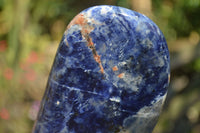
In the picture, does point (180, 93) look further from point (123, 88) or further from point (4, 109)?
point (123, 88)

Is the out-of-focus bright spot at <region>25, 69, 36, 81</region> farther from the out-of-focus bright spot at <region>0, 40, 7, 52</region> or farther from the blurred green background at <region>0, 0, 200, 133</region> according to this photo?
the out-of-focus bright spot at <region>0, 40, 7, 52</region>

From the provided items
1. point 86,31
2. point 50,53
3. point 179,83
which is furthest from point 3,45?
point 86,31

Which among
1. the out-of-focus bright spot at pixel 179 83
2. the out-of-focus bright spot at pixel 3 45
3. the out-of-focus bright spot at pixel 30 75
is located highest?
the out-of-focus bright spot at pixel 3 45

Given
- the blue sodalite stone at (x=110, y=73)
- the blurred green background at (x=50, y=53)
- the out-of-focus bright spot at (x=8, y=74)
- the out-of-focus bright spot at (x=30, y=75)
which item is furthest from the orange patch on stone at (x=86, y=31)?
the out-of-focus bright spot at (x=30, y=75)

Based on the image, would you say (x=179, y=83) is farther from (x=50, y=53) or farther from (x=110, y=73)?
(x=110, y=73)

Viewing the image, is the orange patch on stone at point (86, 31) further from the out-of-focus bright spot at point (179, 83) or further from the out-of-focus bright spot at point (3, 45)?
A: the out-of-focus bright spot at point (3, 45)

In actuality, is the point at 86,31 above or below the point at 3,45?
above
